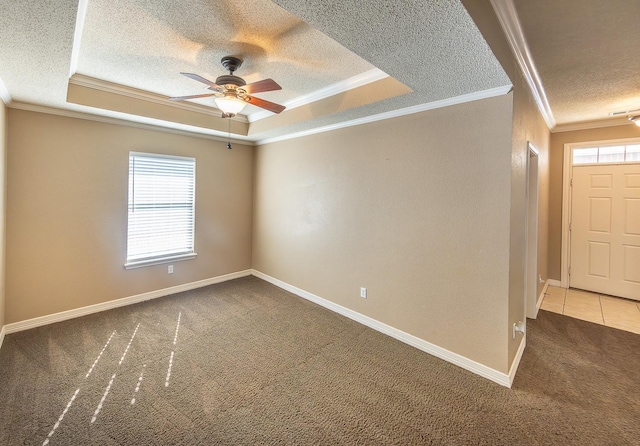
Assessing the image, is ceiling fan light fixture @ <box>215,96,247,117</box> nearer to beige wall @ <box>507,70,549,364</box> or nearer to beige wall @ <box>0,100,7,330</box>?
beige wall @ <box>0,100,7,330</box>

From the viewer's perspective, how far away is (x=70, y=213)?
3236 mm

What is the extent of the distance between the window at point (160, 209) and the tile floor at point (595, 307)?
531cm

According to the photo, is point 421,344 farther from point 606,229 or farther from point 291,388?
point 606,229

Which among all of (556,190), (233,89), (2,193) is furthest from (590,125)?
(2,193)

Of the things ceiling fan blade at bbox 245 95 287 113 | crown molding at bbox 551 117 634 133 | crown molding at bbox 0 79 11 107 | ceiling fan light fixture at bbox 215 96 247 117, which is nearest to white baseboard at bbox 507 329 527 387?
ceiling fan blade at bbox 245 95 287 113

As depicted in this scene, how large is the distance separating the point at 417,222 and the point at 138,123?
371 cm

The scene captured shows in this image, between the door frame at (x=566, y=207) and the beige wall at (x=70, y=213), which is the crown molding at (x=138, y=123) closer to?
the beige wall at (x=70, y=213)

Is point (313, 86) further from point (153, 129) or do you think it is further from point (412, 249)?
point (153, 129)

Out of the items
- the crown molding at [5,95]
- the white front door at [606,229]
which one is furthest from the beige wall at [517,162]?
the crown molding at [5,95]

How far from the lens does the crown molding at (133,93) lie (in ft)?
9.23

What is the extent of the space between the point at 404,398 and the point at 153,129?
Answer: 428 centimetres

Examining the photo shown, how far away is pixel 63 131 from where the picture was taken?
123 inches

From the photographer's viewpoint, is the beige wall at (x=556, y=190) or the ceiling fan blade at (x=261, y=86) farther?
the beige wall at (x=556, y=190)

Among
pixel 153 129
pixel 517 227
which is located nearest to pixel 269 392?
pixel 517 227
